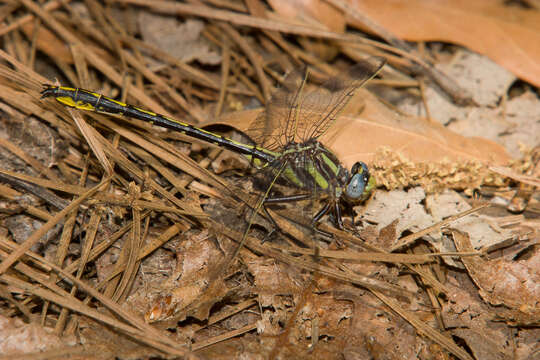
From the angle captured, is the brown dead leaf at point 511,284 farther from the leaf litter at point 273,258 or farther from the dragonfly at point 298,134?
the dragonfly at point 298,134

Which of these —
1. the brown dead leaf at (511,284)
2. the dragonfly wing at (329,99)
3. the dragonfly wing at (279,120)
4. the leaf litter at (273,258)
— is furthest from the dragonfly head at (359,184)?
the brown dead leaf at (511,284)

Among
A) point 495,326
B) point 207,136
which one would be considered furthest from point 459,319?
point 207,136

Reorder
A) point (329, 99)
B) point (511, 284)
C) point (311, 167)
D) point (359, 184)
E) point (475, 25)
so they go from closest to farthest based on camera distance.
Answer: point (511, 284)
point (359, 184)
point (311, 167)
point (329, 99)
point (475, 25)

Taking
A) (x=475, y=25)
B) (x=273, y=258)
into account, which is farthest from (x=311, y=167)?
(x=475, y=25)

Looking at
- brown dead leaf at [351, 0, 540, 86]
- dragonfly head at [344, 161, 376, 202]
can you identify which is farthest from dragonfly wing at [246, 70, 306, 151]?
brown dead leaf at [351, 0, 540, 86]

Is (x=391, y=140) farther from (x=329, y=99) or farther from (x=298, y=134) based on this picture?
(x=298, y=134)

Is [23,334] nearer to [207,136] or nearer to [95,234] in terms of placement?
[95,234]

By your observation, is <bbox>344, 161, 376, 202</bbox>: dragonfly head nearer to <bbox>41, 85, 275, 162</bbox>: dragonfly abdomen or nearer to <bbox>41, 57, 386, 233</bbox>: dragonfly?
<bbox>41, 57, 386, 233</bbox>: dragonfly
